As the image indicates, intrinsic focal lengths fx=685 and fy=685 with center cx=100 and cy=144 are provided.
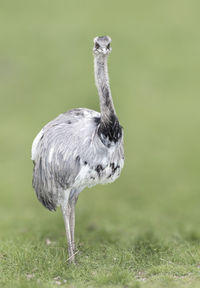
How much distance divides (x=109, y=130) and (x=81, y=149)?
0.35 metres

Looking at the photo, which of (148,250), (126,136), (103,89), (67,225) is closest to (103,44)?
(103,89)

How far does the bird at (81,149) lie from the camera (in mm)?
7164

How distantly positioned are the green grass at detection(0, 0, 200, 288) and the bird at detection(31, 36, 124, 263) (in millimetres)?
942

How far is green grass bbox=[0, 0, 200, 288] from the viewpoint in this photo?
25.8 ft

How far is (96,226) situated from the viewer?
1002cm

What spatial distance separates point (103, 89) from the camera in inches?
284

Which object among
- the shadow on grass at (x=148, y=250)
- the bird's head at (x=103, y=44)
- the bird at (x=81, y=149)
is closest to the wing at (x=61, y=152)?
the bird at (x=81, y=149)

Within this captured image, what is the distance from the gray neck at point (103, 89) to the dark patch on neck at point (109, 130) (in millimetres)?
43

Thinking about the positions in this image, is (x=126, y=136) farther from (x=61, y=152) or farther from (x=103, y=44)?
(x=103, y=44)

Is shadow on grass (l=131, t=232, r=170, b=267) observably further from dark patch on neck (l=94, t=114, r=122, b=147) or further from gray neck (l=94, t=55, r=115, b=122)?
gray neck (l=94, t=55, r=115, b=122)

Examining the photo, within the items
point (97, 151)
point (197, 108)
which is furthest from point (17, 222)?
point (197, 108)

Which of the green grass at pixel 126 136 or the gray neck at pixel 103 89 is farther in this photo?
the green grass at pixel 126 136

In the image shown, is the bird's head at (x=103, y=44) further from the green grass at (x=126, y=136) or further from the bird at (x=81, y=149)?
the green grass at (x=126, y=136)

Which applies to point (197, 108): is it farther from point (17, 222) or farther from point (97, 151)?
point (97, 151)
